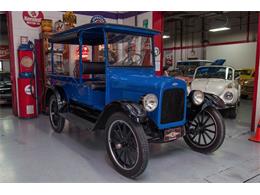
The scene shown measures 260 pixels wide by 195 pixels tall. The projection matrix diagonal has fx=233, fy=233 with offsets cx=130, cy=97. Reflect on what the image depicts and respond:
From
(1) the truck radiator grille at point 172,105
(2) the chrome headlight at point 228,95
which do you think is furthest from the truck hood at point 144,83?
(2) the chrome headlight at point 228,95

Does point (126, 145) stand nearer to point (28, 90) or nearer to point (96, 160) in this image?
point (96, 160)

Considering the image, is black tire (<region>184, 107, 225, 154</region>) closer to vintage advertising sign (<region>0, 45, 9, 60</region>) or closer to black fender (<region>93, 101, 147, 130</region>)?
black fender (<region>93, 101, 147, 130</region>)

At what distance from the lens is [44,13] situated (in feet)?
21.0

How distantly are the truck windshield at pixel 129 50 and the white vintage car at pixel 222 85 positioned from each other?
280 cm

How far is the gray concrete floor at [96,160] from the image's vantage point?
2832 mm

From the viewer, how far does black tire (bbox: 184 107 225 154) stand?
3.41 meters

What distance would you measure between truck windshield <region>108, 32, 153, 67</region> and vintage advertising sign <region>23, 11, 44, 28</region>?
363 centimetres

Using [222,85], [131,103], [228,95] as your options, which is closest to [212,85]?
[222,85]

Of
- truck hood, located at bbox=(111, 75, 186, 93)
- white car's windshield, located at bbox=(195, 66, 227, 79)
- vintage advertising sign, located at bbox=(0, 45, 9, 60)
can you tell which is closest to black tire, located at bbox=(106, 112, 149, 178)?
truck hood, located at bbox=(111, 75, 186, 93)

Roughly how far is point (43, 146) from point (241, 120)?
463 cm

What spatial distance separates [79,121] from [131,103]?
1434 mm

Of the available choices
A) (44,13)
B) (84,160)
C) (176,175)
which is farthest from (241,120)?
(44,13)

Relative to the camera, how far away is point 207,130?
3576 millimetres

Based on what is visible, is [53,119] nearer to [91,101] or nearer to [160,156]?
[91,101]
